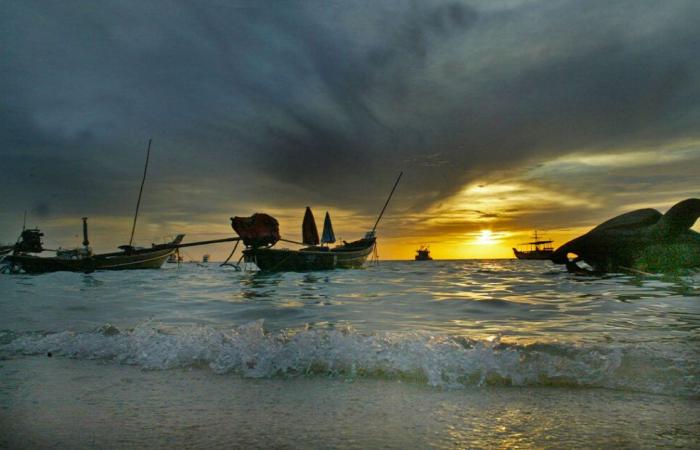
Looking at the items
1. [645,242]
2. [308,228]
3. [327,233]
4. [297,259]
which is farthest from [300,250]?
[645,242]

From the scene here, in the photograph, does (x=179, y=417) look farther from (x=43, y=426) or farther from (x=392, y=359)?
(x=392, y=359)

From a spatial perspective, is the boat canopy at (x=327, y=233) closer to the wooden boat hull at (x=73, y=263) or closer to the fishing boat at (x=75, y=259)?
the fishing boat at (x=75, y=259)

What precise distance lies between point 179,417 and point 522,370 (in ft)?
10.7

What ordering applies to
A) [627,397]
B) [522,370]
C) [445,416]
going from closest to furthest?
[445,416], [627,397], [522,370]

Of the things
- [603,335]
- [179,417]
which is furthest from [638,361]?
[179,417]

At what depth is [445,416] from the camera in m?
3.08

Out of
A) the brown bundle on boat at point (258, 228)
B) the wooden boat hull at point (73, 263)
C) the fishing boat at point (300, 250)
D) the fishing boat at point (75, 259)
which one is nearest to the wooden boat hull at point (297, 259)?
the fishing boat at point (300, 250)

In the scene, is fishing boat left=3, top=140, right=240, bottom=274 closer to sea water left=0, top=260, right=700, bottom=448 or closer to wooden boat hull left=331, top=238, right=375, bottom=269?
wooden boat hull left=331, top=238, right=375, bottom=269

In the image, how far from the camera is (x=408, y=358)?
14.6 feet

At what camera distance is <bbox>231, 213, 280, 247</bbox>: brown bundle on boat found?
1083 inches

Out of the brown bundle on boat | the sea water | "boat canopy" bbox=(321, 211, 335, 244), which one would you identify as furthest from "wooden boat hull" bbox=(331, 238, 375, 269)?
the sea water

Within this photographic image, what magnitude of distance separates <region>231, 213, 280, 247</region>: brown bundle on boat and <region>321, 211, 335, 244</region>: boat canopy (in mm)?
29145

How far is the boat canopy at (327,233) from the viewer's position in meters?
57.3

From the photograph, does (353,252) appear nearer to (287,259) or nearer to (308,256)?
(308,256)
